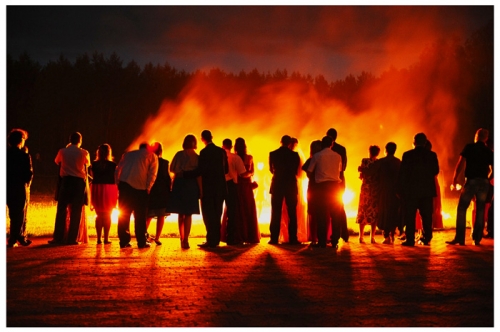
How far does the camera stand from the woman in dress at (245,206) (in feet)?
48.3

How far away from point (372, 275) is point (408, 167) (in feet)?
14.2

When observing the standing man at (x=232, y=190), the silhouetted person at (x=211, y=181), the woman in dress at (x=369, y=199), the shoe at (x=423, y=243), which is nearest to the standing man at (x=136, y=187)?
the silhouetted person at (x=211, y=181)

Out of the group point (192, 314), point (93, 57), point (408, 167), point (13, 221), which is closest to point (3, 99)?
point (13, 221)

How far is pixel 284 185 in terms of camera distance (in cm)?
1460

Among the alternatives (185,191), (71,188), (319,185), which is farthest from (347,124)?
(71,188)

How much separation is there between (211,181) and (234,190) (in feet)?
2.63

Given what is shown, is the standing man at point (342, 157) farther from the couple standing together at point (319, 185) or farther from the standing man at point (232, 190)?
the standing man at point (232, 190)

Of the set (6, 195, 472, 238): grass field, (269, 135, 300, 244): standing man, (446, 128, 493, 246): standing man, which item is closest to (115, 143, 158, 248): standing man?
(6, 195, 472, 238): grass field

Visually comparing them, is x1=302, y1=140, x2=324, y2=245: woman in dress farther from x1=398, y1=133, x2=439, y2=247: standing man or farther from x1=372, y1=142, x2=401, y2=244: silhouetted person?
x1=398, y1=133, x2=439, y2=247: standing man

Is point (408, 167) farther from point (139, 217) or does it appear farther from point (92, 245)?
point (92, 245)

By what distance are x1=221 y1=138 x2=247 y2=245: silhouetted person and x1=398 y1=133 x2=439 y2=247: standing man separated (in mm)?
2902

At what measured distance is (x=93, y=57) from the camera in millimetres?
73438

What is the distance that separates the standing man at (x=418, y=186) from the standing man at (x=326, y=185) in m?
1.23

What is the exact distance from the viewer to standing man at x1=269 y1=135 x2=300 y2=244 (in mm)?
14578
